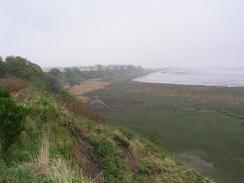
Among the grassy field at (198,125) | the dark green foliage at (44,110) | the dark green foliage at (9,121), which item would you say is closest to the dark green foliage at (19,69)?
the grassy field at (198,125)

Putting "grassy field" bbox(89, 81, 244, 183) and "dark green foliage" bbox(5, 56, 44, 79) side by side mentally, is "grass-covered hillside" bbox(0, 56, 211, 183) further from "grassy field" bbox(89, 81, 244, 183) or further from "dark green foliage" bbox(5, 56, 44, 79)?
"dark green foliage" bbox(5, 56, 44, 79)

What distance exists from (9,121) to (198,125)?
70.8 feet

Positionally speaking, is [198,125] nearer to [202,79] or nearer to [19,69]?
[19,69]

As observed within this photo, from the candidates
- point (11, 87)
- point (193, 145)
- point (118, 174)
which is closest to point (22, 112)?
point (118, 174)

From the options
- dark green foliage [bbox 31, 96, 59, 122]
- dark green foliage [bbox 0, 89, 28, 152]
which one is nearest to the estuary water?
dark green foliage [bbox 31, 96, 59, 122]

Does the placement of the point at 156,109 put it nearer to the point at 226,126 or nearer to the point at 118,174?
the point at 226,126

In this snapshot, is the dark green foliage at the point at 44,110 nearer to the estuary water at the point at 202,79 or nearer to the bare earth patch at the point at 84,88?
the bare earth patch at the point at 84,88

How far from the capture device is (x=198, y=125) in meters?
25.7

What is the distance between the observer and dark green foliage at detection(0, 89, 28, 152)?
6.14 m

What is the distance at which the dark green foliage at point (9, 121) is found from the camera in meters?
6.14

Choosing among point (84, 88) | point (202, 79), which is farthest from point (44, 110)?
point (202, 79)

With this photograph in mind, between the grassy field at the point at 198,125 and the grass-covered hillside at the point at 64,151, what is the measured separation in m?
4.77

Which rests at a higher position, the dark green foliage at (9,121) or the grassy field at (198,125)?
the dark green foliage at (9,121)

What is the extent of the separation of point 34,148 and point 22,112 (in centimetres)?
133
